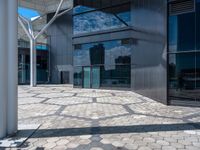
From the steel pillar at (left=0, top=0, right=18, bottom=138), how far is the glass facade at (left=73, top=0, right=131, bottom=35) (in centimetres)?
1552

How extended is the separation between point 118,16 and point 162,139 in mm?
17198

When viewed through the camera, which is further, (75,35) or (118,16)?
(75,35)

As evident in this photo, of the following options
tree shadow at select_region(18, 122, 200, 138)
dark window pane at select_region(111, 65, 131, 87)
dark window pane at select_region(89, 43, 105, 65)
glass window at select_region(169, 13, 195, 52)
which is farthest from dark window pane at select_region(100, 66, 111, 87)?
tree shadow at select_region(18, 122, 200, 138)

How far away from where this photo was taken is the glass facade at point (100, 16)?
66.2 feet

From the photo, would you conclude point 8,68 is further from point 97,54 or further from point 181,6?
point 97,54

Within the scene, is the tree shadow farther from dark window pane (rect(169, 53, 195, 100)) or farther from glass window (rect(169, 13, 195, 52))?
glass window (rect(169, 13, 195, 52))

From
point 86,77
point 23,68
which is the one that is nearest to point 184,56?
point 86,77

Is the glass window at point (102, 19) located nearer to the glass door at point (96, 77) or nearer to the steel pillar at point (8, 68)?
the glass door at point (96, 77)

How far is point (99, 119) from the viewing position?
7.43 m

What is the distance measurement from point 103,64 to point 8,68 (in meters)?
16.5

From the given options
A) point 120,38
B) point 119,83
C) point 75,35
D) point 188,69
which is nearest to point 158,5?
point 188,69

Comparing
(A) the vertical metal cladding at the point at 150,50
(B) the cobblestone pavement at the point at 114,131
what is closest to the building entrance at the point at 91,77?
(A) the vertical metal cladding at the point at 150,50

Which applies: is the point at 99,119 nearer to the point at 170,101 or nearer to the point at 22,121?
the point at 22,121

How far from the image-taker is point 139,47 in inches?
649
